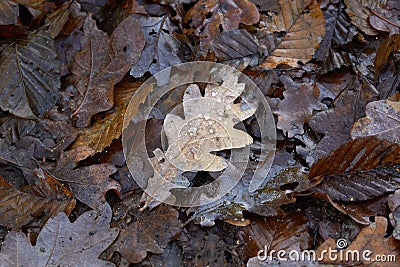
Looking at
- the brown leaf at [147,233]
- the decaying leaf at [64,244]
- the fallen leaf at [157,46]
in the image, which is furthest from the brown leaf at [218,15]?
the decaying leaf at [64,244]

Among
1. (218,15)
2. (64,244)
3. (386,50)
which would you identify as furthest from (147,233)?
(386,50)

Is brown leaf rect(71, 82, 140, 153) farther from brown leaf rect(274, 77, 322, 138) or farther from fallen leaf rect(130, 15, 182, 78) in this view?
brown leaf rect(274, 77, 322, 138)

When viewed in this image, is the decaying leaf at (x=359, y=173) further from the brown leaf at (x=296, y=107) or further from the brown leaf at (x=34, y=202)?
the brown leaf at (x=34, y=202)

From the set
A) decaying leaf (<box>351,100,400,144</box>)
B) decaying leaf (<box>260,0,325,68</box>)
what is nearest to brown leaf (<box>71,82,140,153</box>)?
decaying leaf (<box>260,0,325,68</box>)

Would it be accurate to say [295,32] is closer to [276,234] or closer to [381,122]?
[381,122]

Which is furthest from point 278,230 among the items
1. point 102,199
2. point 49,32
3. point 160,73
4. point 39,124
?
point 49,32

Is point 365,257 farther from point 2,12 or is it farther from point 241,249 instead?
point 2,12

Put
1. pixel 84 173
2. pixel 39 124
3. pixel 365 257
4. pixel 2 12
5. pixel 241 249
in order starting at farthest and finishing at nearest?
pixel 2 12 < pixel 39 124 < pixel 84 173 < pixel 241 249 < pixel 365 257
